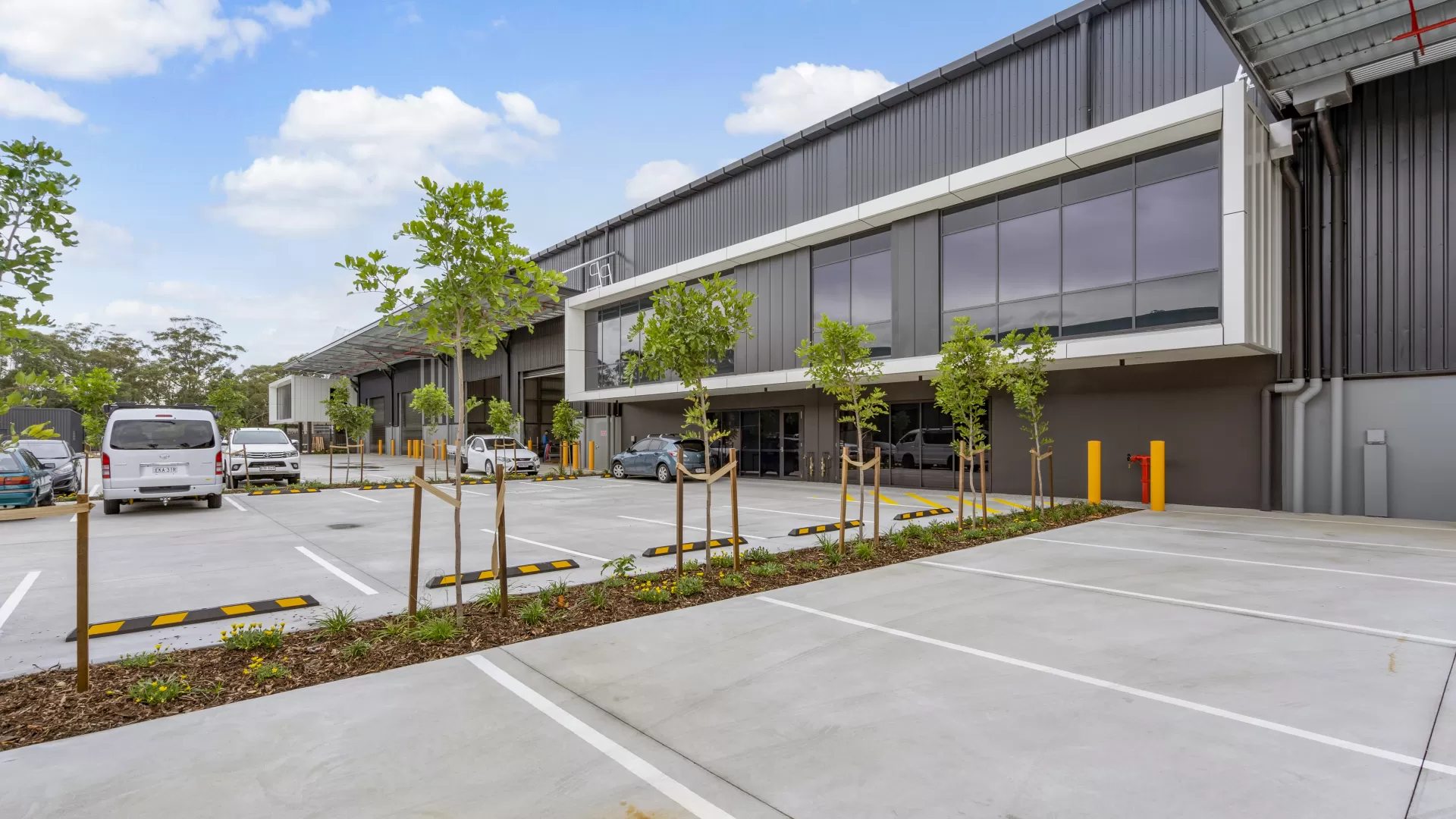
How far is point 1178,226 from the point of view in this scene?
41.3 feet

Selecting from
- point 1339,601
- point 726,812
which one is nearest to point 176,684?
point 726,812

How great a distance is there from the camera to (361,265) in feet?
17.3

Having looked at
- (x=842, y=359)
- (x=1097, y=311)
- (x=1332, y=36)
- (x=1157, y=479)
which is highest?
(x=1332, y=36)

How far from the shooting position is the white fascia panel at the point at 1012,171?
1392 centimetres

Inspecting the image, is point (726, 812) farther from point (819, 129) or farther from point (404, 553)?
point (819, 129)

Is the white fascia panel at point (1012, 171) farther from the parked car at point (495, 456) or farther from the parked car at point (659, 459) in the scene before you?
the parked car at point (495, 456)

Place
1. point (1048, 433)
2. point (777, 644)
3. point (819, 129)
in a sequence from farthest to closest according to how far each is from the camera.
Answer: point (819, 129), point (1048, 433), point (777, 644)

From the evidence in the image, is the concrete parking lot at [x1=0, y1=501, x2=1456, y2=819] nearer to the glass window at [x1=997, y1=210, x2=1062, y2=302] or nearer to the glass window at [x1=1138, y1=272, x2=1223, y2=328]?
the glass window at [x1=1138, y1=272, x2=1223, y2=328]

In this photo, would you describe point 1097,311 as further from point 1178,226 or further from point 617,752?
point 617,752

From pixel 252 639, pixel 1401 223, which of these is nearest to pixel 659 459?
pixel 252 639

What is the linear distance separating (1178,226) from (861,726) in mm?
12747

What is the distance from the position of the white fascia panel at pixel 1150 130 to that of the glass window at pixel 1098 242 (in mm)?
832

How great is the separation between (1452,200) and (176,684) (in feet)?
57.2

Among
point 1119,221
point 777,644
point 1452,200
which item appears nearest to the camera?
point 777,644
